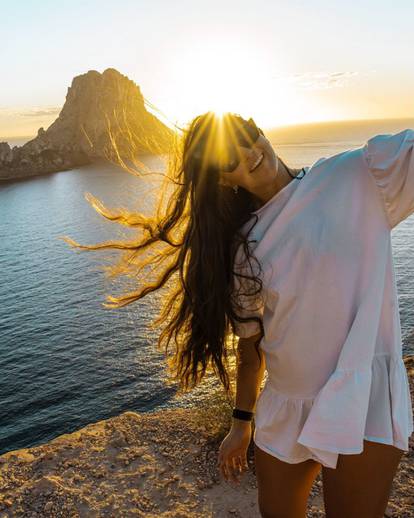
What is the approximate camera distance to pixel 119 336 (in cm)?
1734

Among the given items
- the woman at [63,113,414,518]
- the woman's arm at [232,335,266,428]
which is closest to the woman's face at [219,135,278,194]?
the woman at [63,113,414,518]

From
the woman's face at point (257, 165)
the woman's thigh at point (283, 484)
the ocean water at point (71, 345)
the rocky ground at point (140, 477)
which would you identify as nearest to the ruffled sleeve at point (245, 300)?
the woman's face at point (257, 165)

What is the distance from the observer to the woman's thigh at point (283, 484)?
1.82 metres

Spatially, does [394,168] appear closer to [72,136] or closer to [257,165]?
[257,165]

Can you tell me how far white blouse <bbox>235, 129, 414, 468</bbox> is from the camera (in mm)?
1583

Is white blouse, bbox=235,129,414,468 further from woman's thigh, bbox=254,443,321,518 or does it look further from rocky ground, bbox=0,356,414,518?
rocky ground, bbox=0,356,414,518

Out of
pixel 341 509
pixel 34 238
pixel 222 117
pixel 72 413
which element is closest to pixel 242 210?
pixel 222 117

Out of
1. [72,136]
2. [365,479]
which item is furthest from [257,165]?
[72,136]

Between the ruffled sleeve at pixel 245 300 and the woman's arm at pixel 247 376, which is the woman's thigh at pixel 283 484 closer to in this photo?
the woman's arm at pixel 247 376

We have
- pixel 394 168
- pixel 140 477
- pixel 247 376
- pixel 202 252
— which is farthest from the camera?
pixel 140 477

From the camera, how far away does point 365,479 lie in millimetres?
1626

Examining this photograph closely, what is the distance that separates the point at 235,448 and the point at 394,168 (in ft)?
4.36

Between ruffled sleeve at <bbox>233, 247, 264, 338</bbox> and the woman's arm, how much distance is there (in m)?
0.11

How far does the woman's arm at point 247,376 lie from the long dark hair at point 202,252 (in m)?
0.10
